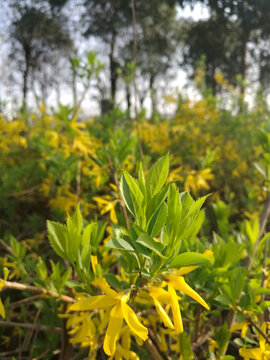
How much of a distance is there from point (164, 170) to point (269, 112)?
428 centimetres

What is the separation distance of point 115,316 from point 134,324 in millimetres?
31

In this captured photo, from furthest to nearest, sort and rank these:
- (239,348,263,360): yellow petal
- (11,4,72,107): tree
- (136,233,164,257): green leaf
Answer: (11,4,72,107): tree < (239,348,263,360): yellow petal < (136,233,164,257): green leaf

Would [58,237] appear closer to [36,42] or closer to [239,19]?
[239,19]

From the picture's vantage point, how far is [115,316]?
16.7 inches

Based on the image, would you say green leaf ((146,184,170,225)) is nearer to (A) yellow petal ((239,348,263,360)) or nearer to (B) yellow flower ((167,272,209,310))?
(B) yellow flower ((167,272,209,310))

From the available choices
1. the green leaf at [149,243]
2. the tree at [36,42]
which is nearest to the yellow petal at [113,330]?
the green leaf at [149,243]

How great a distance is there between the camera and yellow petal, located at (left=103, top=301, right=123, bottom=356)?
41 centimetres

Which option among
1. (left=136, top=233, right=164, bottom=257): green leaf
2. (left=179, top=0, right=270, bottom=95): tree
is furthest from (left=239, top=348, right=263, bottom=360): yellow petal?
(left=179, top=0, right=270, bottom=95): tree

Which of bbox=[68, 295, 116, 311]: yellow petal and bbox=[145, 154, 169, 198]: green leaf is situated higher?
bbox=[145, 154, 169, 198]: green leaf

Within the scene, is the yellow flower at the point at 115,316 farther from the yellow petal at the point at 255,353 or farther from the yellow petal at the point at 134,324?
the yellow petal at the point at 255,353

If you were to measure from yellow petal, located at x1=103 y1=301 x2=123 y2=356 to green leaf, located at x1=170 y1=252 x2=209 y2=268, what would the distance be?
0.36 ft

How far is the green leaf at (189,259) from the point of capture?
0.44 metres

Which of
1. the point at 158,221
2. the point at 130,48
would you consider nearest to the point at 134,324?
the point at 158,221

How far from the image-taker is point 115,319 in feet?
1.38
